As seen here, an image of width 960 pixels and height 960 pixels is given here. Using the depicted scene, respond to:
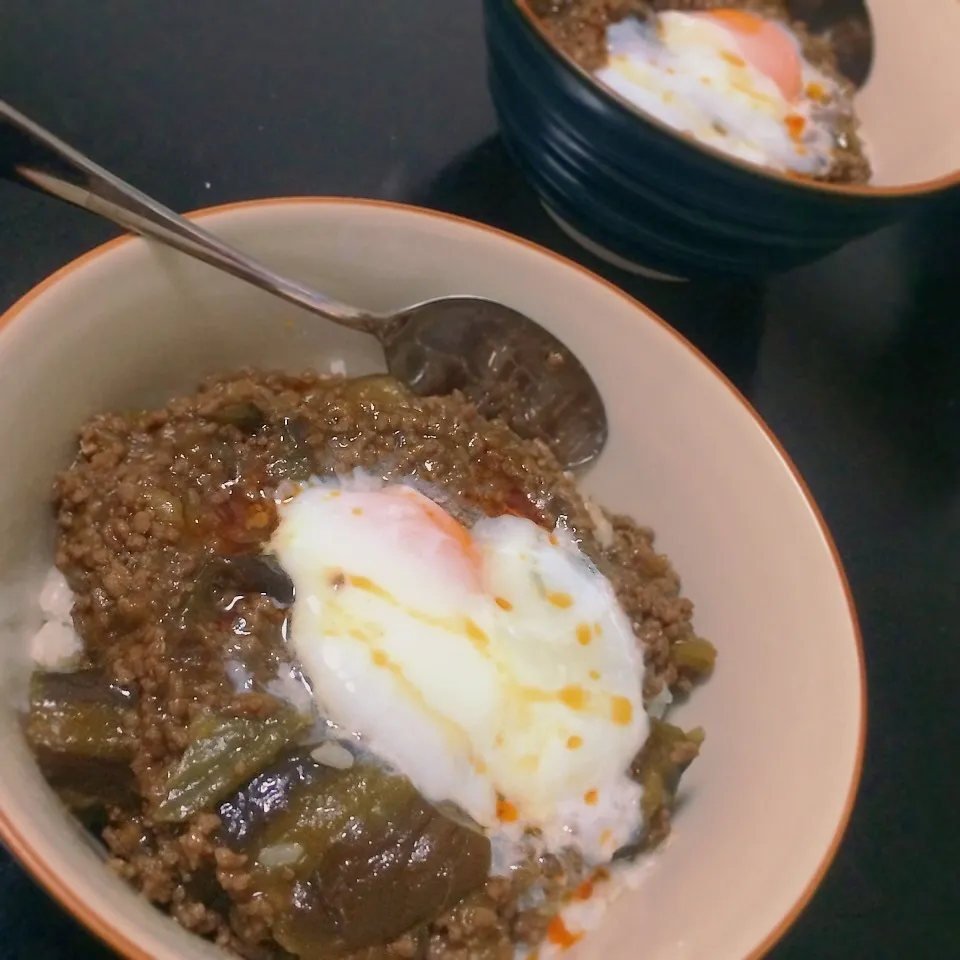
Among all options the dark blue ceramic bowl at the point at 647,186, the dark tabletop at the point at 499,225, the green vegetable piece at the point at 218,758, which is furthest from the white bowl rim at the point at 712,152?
the green vegetable piece at the point at 218,758

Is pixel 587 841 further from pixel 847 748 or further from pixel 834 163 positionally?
pixel 834 163

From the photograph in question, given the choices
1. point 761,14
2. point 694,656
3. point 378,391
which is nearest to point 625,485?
point 694,656

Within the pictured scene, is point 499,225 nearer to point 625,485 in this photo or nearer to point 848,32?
point 625,485

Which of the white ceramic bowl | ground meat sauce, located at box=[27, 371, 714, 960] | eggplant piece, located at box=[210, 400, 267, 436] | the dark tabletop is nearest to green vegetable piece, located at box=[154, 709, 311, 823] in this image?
ground meat sauce, located at box=[27, 371, 714, 960]

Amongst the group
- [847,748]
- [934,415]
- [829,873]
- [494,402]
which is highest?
[494,402]

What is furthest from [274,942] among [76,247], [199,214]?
[76,247]

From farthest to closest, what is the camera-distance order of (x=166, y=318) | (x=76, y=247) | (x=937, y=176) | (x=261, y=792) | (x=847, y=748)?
(x=937, y=176) → (x=76, y=247) → (x=166, y=318) → (x=847, y=748) → (x=261, y=792)
